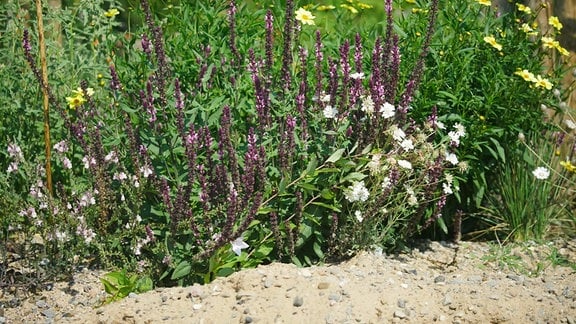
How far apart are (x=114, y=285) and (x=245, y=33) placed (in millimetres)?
1698

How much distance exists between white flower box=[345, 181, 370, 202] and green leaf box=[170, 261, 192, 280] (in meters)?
0.90

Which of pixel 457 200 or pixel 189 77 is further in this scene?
pixel 457 200

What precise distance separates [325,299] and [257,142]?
938mm

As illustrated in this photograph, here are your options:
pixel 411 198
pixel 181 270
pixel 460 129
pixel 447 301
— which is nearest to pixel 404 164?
pixel 411 198

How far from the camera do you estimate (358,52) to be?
4.97 metres

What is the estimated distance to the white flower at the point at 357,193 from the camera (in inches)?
187

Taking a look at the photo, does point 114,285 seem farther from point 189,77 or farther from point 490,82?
point 490,82

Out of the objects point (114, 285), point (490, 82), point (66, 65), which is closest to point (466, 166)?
point (490, 82)

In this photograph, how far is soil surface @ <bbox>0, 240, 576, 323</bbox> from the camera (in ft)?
14.3

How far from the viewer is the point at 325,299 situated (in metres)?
4.39

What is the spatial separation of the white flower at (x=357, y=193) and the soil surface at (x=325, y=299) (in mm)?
381

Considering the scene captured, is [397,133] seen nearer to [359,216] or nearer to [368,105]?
[368,105]

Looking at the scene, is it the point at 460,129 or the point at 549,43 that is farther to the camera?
the point at 549,43

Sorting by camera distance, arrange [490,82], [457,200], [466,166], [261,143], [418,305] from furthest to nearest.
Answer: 1. [457,200]
2. [490,82]
3. [466,166]
4. [261,143]
5. [418,305]
